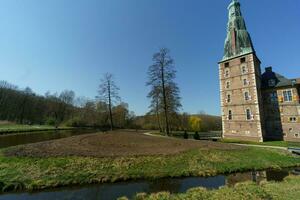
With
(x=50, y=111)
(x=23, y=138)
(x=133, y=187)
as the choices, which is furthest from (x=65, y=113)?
(x=133, y=187)

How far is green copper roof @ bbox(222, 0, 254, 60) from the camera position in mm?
30616

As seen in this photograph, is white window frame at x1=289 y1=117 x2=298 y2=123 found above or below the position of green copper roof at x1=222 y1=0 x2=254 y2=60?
below

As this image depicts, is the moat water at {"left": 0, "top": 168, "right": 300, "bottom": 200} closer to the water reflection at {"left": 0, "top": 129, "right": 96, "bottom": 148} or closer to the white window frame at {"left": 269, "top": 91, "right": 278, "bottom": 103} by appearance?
the water reflection at {"left": 0, "top": 129, "right": 96, "bottom": 148}

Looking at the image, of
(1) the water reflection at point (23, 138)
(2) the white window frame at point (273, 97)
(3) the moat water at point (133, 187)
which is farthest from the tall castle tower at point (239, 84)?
(1) the water reflection at point (23, 138)

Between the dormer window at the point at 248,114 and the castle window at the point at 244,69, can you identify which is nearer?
the dormer window at the point at 248,114

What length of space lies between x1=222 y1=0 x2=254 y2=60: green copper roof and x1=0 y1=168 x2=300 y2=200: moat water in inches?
956

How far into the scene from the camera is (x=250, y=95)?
28.5 metres

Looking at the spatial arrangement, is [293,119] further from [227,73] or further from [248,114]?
[227,73]

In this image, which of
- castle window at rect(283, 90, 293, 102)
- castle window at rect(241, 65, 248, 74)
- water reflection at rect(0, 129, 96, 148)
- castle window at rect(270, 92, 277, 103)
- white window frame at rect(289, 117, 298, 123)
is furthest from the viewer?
castle window at rect(241, 65, 248, 74)

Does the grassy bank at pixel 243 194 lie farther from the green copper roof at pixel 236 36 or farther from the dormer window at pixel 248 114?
the green copper roof at pixel 236 36

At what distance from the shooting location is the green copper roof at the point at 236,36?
30616mm

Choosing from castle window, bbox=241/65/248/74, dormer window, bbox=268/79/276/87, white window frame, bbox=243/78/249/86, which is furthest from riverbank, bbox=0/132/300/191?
dormer window, bbox=268/79/276/87

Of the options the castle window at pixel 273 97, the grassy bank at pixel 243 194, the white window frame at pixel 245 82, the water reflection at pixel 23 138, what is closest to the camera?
the grassy bank at pixel 243 194

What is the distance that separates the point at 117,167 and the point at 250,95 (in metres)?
25.5
